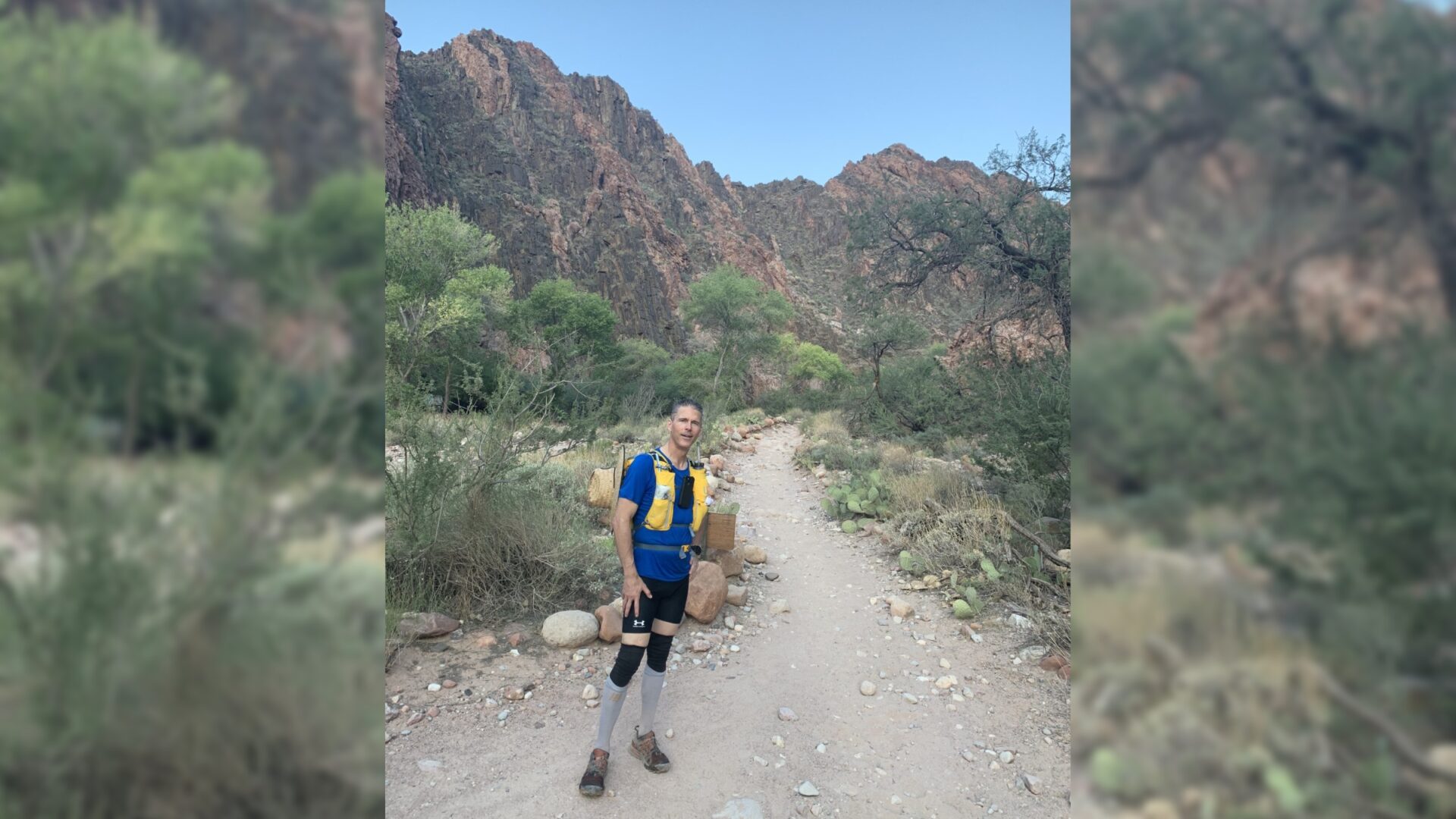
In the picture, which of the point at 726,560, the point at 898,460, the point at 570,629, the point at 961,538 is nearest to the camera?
the point at 570,629

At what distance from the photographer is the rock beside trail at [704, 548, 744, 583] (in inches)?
196

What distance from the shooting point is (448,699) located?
3117mm

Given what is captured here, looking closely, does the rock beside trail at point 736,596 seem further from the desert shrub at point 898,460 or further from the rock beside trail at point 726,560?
the desert shrub at point 898,460

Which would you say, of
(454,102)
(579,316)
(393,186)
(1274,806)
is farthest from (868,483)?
(454,102)

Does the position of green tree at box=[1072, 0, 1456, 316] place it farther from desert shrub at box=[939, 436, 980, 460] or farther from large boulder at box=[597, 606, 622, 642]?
desert shrub at box=[939, 436, 980, 460]

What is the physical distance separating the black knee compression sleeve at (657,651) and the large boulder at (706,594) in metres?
1.41

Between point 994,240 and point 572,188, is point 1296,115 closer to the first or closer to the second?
point 994,240

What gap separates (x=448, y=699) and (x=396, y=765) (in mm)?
500

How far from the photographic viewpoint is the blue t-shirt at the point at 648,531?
2.49 metres

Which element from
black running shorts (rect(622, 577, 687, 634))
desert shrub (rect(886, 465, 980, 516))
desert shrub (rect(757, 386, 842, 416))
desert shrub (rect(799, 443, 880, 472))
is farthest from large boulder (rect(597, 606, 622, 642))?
desert shrub (rect(757, 386, 842, 416))

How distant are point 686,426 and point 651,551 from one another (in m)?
0.53

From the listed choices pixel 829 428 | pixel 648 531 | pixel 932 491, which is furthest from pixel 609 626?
pixel 829 428

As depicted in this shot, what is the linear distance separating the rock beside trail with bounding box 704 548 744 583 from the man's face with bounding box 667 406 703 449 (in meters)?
2.54

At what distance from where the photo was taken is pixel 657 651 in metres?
2.66
